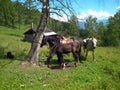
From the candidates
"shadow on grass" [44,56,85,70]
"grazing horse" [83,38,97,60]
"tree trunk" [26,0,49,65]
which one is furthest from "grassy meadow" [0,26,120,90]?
"grazing horse" [83,38,97,60]

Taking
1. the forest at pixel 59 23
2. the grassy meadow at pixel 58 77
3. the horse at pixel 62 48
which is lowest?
the grassy meadow at pixel 58 77

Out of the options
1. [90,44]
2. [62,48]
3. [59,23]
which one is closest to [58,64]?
[62,48]

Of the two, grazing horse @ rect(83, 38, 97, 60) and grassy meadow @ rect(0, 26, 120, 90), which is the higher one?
grazing horse @ rect(83, 38, 97, 60)

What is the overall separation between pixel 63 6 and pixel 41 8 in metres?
1.43

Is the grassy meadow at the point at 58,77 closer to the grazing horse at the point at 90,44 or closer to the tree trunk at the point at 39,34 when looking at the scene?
the tree trunk at the point at 39,34

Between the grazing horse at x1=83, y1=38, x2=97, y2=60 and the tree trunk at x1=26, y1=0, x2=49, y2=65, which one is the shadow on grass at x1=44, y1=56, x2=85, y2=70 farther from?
the grazing horse at x1=83, y1=38, x2=97, y2=60

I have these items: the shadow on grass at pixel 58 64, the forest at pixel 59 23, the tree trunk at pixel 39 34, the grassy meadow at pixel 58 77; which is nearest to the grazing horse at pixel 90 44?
the forest at pixel 59 23

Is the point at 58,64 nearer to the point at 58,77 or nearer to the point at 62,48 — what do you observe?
the point at 62,48

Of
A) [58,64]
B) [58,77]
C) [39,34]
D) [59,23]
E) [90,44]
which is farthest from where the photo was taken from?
[90,44]

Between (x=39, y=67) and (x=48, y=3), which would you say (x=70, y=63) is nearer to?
(x=39, y=67)

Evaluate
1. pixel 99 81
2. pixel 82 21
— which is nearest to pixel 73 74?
pixel 99 81

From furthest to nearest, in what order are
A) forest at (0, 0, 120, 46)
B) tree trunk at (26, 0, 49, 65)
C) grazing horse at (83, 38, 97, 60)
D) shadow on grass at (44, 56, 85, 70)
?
grazing horse at (83, 38, 97, 60)
shadow on grass at (44, 56, 85, 70)
tree trunk at (26, 0, 49, 65)
forest at (0, 0, 120, 46)

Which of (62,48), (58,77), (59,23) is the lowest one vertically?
(58,77)

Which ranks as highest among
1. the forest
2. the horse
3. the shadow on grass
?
the forest
